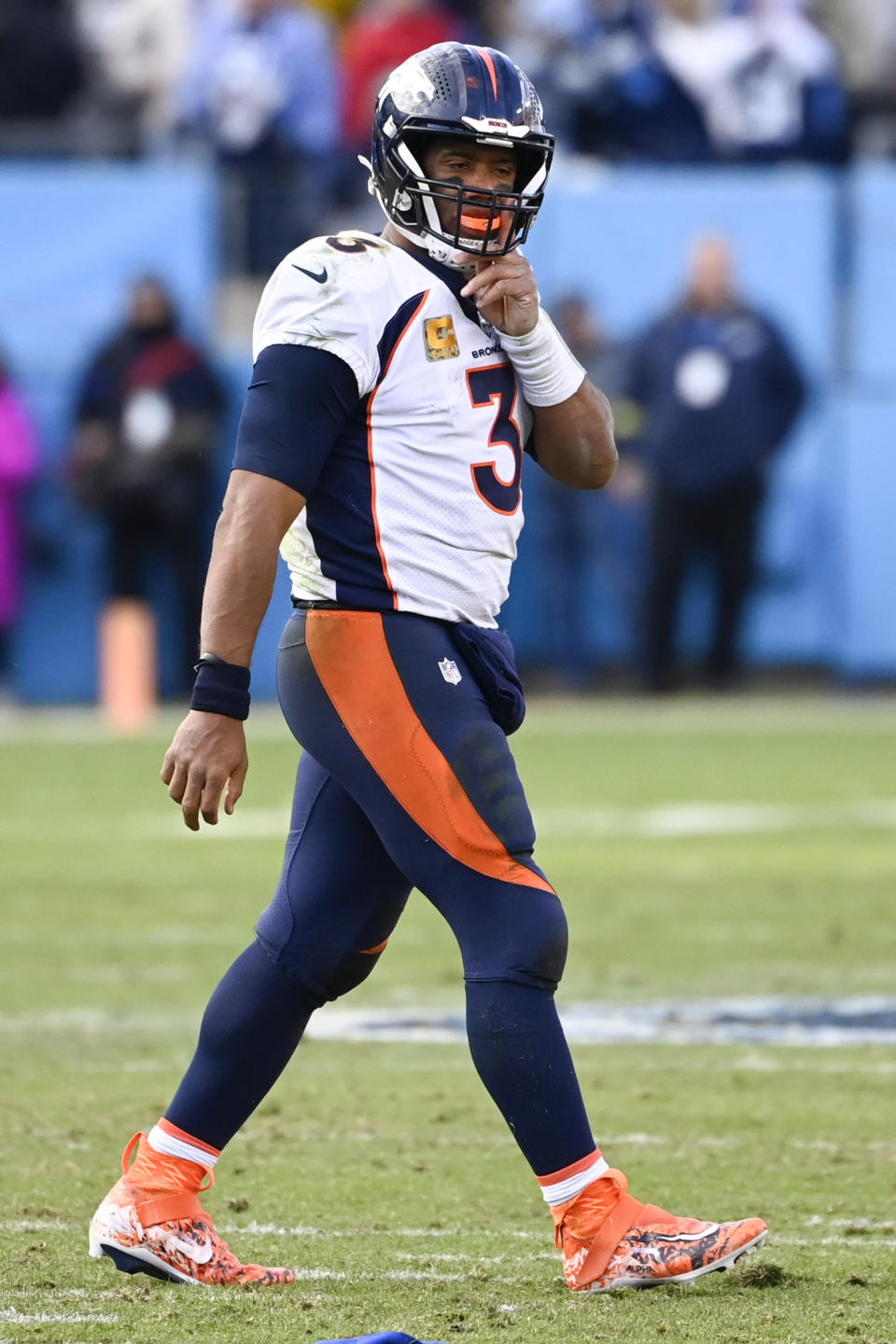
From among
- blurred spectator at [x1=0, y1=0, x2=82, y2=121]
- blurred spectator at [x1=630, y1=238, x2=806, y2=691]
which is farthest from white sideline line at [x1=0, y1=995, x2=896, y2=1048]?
blurred spectator at [x1=0, y1=0, x2=82, y2=121]

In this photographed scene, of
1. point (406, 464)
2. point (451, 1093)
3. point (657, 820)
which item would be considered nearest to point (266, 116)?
point (657, 820)

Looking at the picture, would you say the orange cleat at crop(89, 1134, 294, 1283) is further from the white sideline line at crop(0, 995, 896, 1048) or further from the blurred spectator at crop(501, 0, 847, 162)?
the blurred spectator at crop(501, 0, 847, 162)

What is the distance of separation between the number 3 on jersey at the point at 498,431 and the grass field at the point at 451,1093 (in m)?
1.23

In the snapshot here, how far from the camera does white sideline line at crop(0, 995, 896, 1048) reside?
5.86 metres

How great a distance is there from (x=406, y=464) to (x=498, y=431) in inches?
7.7

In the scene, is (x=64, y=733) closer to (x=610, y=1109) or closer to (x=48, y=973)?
(x=48, y=973)

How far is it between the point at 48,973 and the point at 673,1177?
277 cm

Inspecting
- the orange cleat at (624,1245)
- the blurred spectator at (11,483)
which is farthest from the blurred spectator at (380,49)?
the orange cleat at (624,1245)

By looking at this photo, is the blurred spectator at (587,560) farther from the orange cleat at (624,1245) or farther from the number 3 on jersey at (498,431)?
the orange cleat at (624,1245)

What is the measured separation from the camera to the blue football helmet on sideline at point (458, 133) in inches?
152

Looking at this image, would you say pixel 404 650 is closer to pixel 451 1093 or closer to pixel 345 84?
pixel 451 1093

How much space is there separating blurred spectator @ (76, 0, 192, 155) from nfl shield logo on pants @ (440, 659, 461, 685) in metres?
12.4

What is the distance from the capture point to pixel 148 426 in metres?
14.6

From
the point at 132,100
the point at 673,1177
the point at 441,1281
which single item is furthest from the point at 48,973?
the point at 132,100
